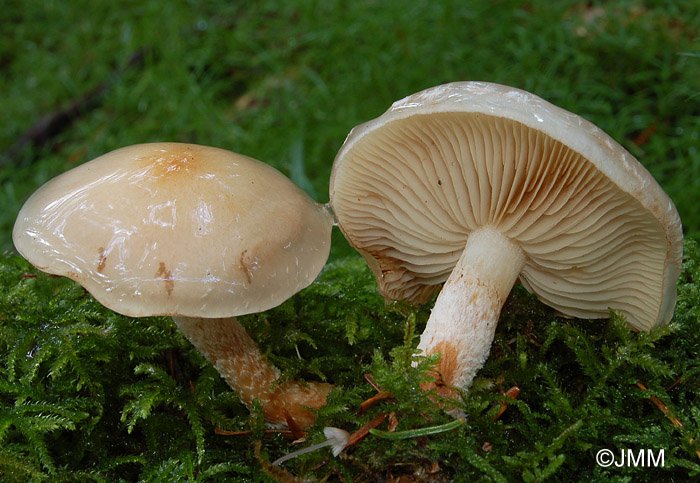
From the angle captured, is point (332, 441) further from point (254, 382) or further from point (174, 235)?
point (174, 235)

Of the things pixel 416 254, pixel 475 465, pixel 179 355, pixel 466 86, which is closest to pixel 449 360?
pixel 475 465

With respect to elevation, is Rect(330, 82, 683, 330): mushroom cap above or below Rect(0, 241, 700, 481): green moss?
above

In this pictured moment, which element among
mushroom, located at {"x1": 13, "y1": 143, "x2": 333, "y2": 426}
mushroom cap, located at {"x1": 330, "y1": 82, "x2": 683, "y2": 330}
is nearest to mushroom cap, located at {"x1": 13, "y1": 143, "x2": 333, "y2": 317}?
mushroom, located at {"x1": 13, "y1": 143, "x2": 333, "y2": 426}

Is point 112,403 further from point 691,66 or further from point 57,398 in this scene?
point 691,66

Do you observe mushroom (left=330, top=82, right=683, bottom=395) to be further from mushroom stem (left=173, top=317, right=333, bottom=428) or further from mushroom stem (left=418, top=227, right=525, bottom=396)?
mushroom stem (left=173, top=317, right=333, bottom=428)

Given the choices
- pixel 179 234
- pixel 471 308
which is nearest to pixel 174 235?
pixel 179 234

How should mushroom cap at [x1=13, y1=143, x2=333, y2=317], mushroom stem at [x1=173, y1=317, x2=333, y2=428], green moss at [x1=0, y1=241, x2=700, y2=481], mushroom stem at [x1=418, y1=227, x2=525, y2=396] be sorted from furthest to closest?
mushroom stem at [x1=173, y1=317, x2=333, y2=428] → mushroom stem at [x1=418, y1=227, x2=525, y2=396] → green moss at [x1=0, y1=241, x2=700, y2=481] → mushroom cap at [x1=13, y1=143, x2=333, y2=317]
